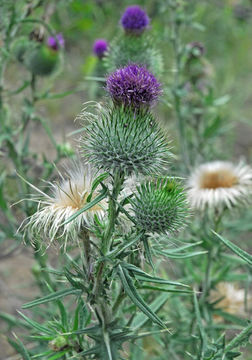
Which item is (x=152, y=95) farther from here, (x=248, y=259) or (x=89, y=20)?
(x=89, y=20)

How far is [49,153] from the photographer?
572cm

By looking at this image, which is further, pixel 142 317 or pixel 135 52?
pixel 135 52

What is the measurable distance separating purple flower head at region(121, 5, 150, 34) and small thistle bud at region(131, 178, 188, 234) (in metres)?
1.58

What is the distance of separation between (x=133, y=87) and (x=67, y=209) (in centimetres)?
61

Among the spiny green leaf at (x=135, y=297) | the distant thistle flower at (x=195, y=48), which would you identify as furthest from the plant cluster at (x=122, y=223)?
the distant thistle flower at (x=195, y=48)

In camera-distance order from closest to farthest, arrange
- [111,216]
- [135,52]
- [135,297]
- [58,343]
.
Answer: [135,297] < [111,216] < [58,343] < [135,52]

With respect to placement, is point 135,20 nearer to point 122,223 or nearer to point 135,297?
point 122,223

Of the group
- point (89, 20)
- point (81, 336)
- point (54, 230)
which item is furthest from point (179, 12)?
point (81, 336)

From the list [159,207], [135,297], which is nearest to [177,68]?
[159,207]

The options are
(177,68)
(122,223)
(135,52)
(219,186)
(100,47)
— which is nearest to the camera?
(122,223)

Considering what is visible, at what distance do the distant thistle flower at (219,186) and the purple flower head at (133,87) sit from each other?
4.38 ft

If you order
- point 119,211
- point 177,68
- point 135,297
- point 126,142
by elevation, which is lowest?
point 135,297

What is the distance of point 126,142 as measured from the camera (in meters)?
1.76

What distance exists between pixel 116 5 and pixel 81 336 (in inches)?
212
